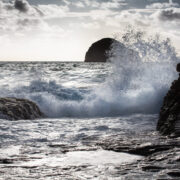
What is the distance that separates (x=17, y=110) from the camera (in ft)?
24.6

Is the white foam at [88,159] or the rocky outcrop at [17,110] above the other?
the white foam at [88,159]

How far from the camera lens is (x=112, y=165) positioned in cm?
312

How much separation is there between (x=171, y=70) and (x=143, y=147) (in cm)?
797

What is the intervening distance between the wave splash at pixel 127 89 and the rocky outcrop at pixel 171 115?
314 centimetres

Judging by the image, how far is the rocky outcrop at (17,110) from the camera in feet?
23.5

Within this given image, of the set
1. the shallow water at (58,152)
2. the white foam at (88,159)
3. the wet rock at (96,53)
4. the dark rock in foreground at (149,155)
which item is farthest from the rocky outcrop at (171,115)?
the wet rock at (96,53)

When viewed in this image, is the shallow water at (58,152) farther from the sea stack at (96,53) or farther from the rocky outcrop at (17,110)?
the sea stack at (96,53)

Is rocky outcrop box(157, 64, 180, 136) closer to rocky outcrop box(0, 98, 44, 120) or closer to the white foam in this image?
the white foam

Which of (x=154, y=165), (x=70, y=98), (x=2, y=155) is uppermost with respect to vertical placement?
(x=154, y=165)

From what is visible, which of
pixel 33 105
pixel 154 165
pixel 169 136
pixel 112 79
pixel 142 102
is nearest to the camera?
pixel 154 165

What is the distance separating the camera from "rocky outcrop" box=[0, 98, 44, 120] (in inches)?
282

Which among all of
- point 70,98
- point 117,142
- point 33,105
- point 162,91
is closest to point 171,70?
point 162,91

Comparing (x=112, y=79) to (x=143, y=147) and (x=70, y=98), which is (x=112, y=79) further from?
(x=143, y=147)

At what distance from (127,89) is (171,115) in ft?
21.3
